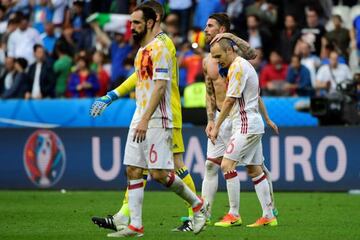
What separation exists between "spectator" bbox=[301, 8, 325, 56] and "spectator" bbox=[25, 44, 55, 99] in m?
5.66

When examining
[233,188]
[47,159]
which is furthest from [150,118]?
[47,159]

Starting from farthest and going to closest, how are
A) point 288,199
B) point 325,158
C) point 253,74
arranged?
point 325,158
point 288,199
point 253,74

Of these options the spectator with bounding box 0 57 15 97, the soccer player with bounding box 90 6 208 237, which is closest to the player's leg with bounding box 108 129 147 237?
the soccer player with bounding box 90 6 208 237

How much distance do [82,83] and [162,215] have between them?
28.9 ft

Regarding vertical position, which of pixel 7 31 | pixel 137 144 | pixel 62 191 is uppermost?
pixel 7 31

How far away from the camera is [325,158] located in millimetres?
18391

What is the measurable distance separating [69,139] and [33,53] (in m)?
5.40

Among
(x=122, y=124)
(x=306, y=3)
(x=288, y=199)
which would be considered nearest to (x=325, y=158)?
(x=288, y=199)

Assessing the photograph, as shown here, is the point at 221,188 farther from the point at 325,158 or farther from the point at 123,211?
the point at 123,211

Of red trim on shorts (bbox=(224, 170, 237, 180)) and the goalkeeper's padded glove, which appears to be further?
red trim on shorts (bbox=(224, 170, 237, 180))

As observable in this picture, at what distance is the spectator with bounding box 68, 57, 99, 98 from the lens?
22406mm

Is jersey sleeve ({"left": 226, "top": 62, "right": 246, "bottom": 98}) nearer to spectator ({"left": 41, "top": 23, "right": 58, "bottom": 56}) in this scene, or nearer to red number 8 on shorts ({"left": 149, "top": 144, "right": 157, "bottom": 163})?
red number 8 on shorts ({"left": 149, "top": 144, "right": 157, "bottom": 163})

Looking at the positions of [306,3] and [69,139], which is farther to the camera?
[306,3]

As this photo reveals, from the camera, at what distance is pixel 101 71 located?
2298 centimetres
